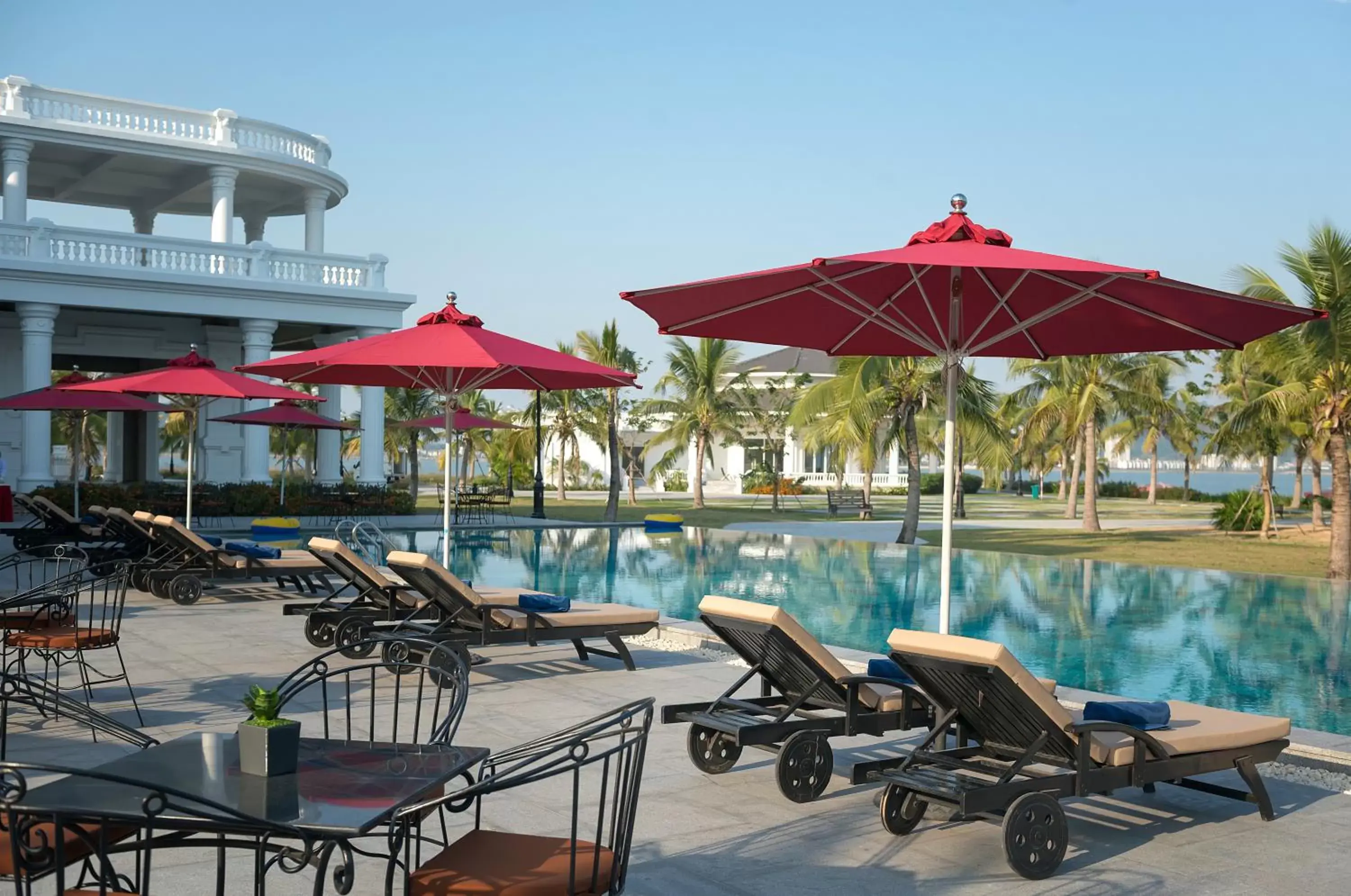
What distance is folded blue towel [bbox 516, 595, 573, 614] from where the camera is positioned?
31.2 feet

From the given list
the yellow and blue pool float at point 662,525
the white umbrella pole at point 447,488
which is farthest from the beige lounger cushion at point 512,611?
the yellow and blue pool float at point 662,525

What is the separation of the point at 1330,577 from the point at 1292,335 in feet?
13.5

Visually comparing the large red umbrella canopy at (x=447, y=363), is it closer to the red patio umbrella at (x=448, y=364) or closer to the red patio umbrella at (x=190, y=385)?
the red patio umbrella at (x=448, y=364)

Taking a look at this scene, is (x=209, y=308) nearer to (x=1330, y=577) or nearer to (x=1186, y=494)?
(x=1330, y=577)

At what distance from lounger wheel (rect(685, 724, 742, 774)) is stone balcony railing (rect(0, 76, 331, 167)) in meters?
25.8

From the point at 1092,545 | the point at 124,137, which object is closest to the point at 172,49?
the point at 124,137

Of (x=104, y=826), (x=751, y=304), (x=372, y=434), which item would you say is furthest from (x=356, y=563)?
(x=372, y=434)

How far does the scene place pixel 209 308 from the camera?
2786 centimetres

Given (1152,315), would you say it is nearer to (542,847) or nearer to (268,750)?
(542,847)

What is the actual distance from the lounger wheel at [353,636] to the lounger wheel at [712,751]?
10.9ft

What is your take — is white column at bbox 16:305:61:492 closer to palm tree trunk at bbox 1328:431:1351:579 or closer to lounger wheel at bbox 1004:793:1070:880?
palm tree trunk at bbox 1328:431:1351:579

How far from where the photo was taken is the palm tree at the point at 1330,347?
20422 mm

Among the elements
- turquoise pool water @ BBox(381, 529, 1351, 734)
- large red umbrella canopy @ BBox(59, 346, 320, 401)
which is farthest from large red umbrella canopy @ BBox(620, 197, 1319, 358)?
large red umbrella canopy @ BBox(59, 346, 320, 401)

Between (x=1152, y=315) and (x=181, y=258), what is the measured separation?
83.5 ft
